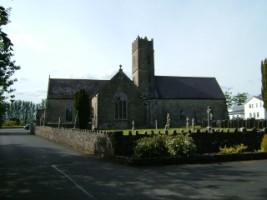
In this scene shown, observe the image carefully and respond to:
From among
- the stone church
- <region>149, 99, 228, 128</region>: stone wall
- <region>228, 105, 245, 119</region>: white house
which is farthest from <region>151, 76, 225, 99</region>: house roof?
<region>228, 105, 245, 119</region>: white house

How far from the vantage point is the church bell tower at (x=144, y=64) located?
54125mm

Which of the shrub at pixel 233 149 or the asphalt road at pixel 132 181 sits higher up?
the shrub at pixel 233 149

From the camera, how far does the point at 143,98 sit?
1930 inches

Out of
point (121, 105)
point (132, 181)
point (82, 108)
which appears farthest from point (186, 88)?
point (132, 181)

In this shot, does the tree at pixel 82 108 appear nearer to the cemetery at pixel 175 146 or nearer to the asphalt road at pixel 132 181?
the cemetery at pixel 175 146

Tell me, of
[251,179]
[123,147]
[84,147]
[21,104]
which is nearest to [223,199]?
[251,179]

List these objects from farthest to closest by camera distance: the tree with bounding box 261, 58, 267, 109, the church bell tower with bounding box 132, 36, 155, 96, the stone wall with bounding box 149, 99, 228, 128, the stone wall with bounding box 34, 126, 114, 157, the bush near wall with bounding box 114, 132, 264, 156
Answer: the church bell tower with bounding box 132, 36, 155, 96 < the stone wall with bounding box 149, 99, 228, 128 < the tree with bounding box 261, 58, 267, 109 < the stone wall with bounding box 34, 126, 114, 157 < the bush near wall with bounding box 114, 132, 264, 156

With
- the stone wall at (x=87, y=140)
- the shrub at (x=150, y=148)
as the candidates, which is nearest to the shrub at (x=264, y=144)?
the shrub at (x=150, y=148)

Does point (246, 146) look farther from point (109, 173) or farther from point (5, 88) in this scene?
point (5, 88)

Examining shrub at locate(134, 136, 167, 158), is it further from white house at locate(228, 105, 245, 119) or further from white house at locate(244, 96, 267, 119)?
white house at locate(228, 105, 245, 119)

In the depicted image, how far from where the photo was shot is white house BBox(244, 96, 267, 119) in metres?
83.4

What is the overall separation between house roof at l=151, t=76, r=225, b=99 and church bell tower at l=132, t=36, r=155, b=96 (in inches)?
68.6

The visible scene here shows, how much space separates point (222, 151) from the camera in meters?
15.8

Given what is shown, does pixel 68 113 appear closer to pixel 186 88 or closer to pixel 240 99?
pixel 186 88
